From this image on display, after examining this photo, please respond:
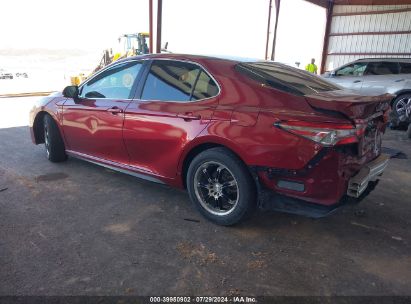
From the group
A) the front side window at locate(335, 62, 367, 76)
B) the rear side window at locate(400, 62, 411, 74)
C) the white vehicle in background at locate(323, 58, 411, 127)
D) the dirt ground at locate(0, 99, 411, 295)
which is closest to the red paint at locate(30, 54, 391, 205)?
the dirt ground at locate(0, 99, 411, 295)

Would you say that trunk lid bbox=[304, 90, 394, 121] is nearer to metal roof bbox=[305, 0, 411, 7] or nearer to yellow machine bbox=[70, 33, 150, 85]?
yellow machine bbox=[70, 33, 150, 85]

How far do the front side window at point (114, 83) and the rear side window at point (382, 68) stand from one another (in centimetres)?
769

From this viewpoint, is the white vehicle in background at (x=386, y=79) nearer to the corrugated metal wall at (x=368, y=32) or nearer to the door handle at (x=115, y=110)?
the door handle at (x=115, y=110)

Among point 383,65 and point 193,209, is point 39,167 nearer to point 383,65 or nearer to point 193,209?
point 193,209

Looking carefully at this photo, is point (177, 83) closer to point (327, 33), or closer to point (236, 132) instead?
point (236, 132)

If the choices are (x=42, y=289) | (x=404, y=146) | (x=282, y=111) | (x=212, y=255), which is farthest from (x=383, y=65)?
(x=42, y=289)

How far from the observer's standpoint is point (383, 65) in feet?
30.1

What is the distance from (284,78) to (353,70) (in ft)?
24.6

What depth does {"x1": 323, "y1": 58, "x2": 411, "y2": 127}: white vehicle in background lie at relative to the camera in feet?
27.6

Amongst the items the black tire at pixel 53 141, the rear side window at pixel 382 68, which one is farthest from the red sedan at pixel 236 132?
the rear side window at pixel 382 68

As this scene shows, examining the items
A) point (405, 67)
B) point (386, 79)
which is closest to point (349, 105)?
point (386, 79)

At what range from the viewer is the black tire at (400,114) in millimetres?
8328

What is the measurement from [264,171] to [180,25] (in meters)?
47.3

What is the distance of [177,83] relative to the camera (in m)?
3.41
